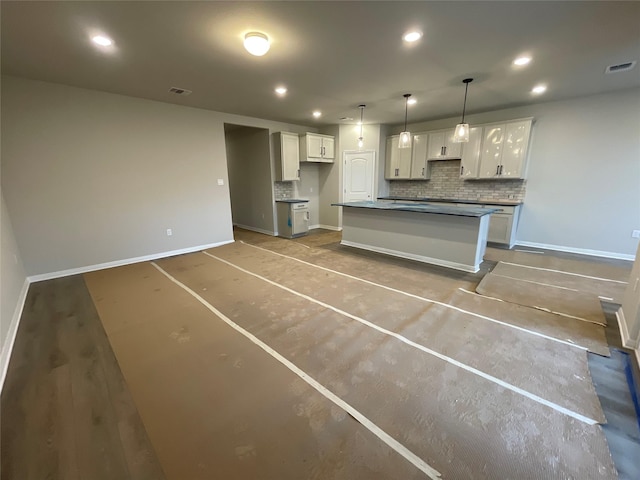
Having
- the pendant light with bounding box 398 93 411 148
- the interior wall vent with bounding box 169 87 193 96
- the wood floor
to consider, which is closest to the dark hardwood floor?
the wood floor

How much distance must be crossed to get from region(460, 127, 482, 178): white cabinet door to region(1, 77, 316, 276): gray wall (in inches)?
195

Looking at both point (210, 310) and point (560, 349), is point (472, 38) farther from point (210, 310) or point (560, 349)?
point (210, 310)

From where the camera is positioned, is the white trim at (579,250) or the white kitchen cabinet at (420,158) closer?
the white trim at (579,250)

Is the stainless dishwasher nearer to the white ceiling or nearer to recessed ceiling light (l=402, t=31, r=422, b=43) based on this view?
the white ceiling

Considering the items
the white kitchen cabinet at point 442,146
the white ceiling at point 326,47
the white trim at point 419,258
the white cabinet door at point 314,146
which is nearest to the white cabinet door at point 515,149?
the white ceiling at point 326,47

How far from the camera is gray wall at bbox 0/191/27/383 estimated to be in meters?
2.14

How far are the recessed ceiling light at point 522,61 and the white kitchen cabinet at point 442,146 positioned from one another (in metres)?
2.60

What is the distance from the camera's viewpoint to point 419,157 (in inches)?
246

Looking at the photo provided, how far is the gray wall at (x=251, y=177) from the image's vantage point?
20.9 ft

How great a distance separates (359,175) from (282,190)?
2.05m

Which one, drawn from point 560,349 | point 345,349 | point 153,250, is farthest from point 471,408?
point 153,250

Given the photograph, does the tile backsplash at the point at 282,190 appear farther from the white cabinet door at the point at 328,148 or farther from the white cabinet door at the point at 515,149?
the white cabinet door at the point at 515,149

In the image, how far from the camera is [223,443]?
1.41 meters

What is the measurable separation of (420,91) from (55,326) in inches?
212
